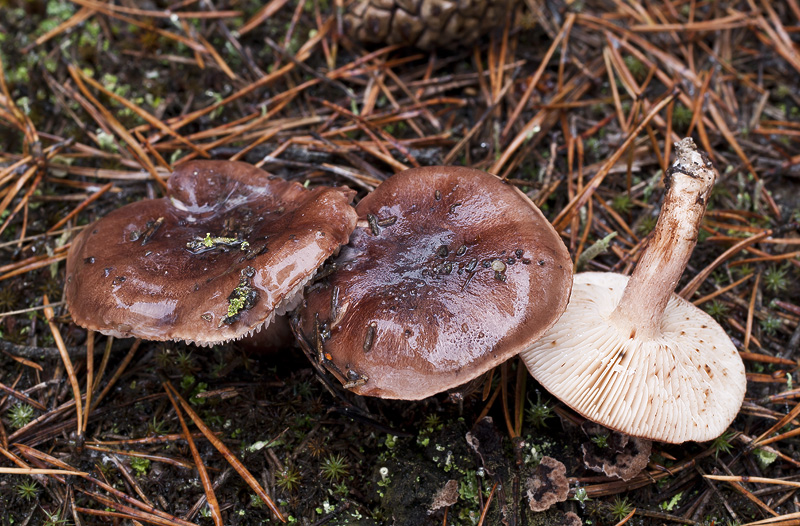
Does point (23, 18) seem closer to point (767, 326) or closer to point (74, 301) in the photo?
point (74, 301)

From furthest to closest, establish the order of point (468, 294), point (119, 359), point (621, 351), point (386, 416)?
point (119, 359), point (386, 416), point (621, 351), point (468, 294)

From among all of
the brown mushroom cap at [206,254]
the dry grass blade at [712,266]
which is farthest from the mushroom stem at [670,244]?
the brown mushroom cap at [206,254]

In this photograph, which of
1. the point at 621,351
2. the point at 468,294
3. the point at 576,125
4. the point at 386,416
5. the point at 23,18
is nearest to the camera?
the point at 468,294

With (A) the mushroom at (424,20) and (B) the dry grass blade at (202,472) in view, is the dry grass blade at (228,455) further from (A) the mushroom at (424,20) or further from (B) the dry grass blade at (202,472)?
(A) the mushroom at (424,20)

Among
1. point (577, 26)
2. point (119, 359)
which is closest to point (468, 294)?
point (119, 359)

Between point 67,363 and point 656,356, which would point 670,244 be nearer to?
point 656,356

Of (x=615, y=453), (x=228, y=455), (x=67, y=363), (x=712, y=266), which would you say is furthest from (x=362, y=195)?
(x=712, y=266)

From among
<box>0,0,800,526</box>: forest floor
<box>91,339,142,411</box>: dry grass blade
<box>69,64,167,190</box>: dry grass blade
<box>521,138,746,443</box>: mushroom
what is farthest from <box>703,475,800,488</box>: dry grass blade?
<box>69,64,167,190</box>: dry grass blade
